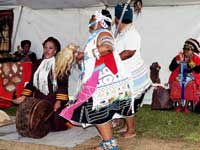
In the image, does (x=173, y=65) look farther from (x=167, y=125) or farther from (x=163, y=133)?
(x=163, y=133)

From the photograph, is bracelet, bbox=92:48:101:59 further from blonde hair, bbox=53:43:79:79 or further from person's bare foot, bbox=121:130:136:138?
person's bare foot, bbox=121:130:136:138

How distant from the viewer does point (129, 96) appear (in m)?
4.50

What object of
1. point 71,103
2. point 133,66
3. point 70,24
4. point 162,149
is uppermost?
point 70,24

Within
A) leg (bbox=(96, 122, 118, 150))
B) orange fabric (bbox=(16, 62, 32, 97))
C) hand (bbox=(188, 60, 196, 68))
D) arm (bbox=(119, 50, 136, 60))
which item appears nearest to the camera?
leg (bbox=(96, 122, 118, 150))

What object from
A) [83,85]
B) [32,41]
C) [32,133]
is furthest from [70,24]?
[83,85]

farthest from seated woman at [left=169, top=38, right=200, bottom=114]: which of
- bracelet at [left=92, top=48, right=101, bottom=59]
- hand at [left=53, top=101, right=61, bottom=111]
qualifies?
bracelet at [left=92, top=48, right=101, bottom=59]

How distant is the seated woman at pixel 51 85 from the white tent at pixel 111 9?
2.59 m

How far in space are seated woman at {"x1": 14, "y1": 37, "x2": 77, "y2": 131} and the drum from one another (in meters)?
0.18

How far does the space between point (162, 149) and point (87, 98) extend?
46.3 inches

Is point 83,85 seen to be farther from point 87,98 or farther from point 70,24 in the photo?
point 70,24

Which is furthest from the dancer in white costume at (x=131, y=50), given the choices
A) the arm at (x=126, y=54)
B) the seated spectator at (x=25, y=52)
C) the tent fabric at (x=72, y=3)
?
the seated spectator at (x=25, y=52)

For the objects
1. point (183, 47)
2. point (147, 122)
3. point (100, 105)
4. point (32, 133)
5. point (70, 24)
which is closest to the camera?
point (100, 105)

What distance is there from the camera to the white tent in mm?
7711

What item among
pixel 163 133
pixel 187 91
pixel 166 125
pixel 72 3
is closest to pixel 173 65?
pixel 187 91
